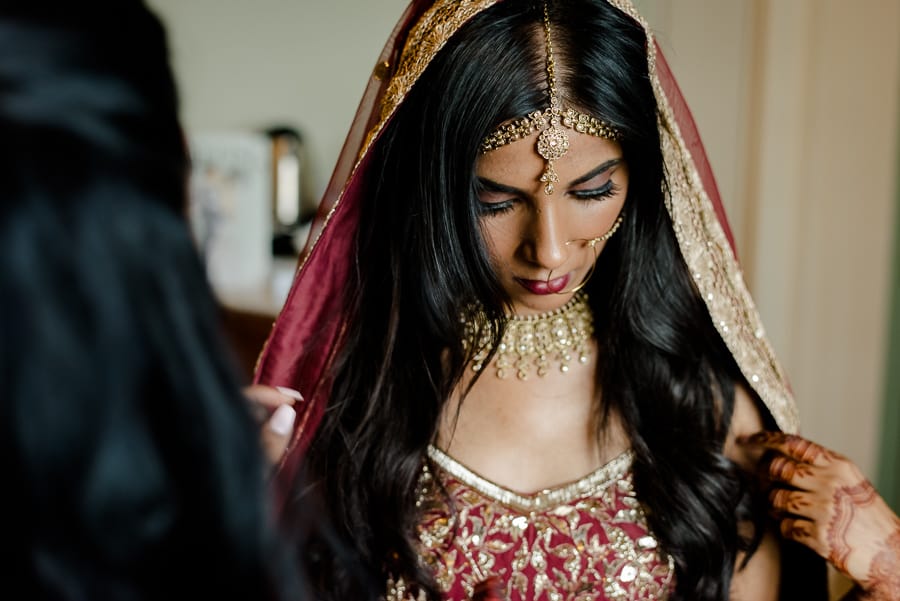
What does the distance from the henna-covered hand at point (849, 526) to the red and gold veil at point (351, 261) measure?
0.46 feet

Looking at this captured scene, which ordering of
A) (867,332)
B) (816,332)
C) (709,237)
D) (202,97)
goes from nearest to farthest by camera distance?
(709,237) → (867,332) → (816,332) → (202,97)

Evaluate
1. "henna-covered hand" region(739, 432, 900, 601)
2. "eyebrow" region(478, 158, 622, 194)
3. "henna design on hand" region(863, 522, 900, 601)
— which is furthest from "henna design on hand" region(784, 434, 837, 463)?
"eyebrow" region(478, 158, 622, 194)

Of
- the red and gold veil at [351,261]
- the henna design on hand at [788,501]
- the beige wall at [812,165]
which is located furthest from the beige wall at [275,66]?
the henna design on hand at [788,501]

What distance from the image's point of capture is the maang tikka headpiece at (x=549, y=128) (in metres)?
1.02

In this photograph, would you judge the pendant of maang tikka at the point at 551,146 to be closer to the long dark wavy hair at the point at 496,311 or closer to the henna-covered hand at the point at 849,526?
the long dark wavy hair at the point at 496,311

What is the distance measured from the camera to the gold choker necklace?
1232 mm

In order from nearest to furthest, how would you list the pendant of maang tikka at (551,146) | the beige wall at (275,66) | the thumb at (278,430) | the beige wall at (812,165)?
Answer: the thumb at (278,430)
the pendant of maang tikka at (551,146)
the beige wall at (812,165)
the beige wall at (275,66)

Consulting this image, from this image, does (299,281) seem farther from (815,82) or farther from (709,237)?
(815,82)

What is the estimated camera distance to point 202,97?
2.63 m

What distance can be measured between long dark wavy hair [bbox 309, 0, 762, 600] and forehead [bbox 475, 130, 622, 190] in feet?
0.08

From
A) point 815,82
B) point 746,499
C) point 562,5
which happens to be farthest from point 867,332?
point 562,5

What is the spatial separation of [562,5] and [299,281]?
47cm

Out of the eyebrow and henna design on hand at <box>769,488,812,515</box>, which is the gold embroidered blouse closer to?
henna design on hand at <box>769,488,812,515</box>

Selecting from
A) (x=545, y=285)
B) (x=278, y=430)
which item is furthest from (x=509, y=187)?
(x=278, y=430)
